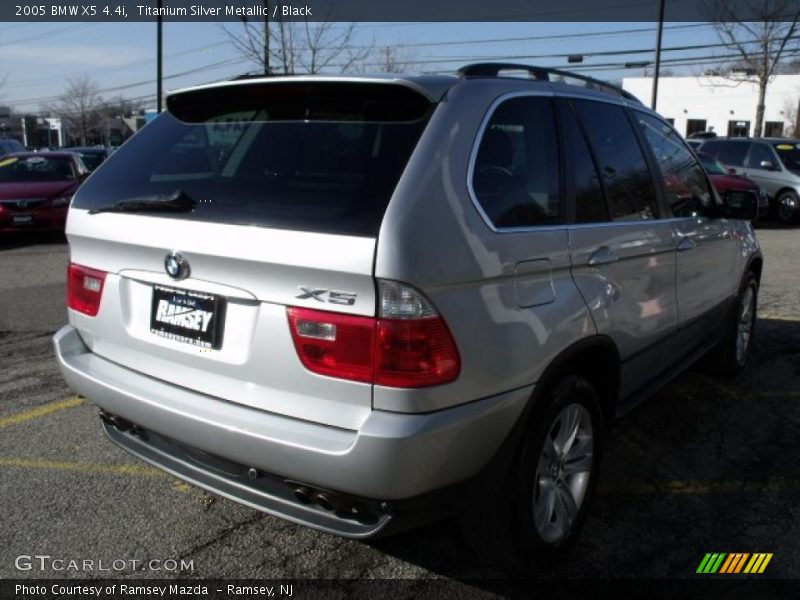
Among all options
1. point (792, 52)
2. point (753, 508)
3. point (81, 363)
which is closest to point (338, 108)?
point (81, 363)

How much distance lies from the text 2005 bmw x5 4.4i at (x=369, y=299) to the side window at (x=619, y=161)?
3 cm

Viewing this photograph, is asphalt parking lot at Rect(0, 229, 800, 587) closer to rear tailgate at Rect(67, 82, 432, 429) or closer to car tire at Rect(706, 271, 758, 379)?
car tire at Rect(706, 271, 758, 379)

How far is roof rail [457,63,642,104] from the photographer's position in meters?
2.86

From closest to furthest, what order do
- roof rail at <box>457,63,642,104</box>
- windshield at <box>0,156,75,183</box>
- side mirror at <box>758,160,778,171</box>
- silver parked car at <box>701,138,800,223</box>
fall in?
roof rail at <box>457,63,642,104</box> < windshield at <box>0,156,75,183</box> < silver parked car at <box>701,138,800,223</box> < side mirror at <box>758,160,778,171</box>

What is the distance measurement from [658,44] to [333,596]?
25.0m

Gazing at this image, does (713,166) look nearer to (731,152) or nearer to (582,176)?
(731,152)

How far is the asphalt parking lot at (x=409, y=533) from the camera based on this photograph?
3020 mm

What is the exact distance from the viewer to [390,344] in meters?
2.26

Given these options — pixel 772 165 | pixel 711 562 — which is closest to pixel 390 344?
pixel 711 562

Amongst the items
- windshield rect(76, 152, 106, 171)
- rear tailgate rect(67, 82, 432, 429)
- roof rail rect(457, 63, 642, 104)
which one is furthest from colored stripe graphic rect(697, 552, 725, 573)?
windshield rect(76, 152, 106, 171)

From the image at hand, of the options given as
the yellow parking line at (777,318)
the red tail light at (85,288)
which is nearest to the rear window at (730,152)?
the yellow parking line at (777,318)

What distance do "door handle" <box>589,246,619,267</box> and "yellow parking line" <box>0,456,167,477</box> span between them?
237cm

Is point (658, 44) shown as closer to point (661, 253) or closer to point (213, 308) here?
point (661, 253)

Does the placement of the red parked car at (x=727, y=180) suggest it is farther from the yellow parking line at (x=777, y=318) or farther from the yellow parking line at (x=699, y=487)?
the yellow parking line at (x=699, y=487)
